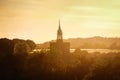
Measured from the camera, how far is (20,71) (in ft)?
377

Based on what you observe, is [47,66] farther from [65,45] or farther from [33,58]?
[65,45]

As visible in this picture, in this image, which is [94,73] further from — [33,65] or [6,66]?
[6,66]

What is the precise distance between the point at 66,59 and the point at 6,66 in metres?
29.5

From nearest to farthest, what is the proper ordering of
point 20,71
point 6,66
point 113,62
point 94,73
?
point 94,73
point 113,62
point 20,71
point 6,66

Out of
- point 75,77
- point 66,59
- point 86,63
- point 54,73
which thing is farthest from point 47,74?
point 66,59

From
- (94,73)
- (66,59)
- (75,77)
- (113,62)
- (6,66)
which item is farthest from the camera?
(66,59)

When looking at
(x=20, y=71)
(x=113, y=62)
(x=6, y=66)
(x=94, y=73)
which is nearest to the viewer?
(x=94, y=73)

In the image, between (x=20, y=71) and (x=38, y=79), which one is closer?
(x=38, y=79)

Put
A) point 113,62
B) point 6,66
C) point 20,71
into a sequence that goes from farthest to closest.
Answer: point 6,66 < point 20,71 < point 113,62

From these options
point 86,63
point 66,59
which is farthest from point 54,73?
point 66,59

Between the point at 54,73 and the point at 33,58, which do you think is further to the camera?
the point at 33,58

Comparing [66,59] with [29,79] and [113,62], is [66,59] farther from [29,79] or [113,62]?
[113,62]

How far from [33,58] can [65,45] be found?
26.6 meters

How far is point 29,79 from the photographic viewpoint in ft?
352
